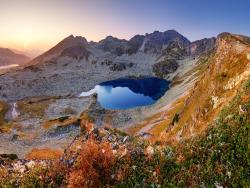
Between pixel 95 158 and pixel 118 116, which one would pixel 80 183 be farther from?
pixel 118 116

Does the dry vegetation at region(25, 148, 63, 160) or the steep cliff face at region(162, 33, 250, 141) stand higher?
the steep cliff face at region(162, 33, 250, 141)

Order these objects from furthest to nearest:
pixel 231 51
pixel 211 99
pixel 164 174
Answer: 1. pixel 231 51
2. pixel 211 99
3. pixel 164 174

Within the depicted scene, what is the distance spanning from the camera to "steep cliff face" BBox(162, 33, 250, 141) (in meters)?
43.6

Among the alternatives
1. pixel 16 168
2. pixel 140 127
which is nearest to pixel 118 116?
pixel 140 127

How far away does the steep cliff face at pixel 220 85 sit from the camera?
4359 cm

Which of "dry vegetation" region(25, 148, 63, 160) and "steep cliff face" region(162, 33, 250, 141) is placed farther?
"dry vegetation" region(25, 148, 63, 160)

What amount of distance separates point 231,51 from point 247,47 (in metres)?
3.93

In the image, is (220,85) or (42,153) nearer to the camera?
(220,85)

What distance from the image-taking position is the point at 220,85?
5009 cm

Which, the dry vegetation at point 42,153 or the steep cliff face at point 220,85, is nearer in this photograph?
the steep cliff face at point 220,85

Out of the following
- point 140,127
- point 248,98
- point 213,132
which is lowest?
point 140,127

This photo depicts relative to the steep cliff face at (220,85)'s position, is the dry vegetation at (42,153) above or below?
below

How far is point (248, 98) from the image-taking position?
1121 inches

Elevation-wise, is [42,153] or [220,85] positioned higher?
[220,85]
